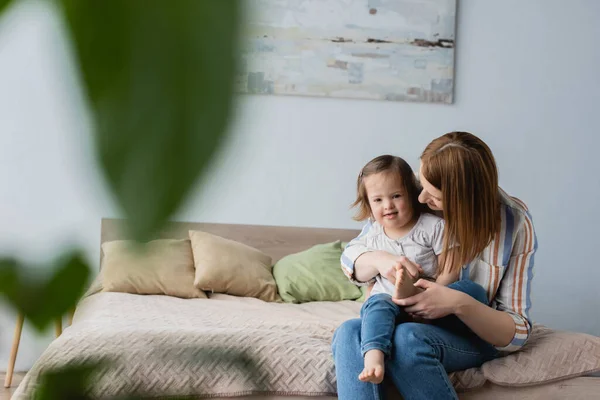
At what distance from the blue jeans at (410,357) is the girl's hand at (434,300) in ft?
0.14

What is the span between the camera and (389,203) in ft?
7.31

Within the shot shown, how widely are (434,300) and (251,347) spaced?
1723 millimetres

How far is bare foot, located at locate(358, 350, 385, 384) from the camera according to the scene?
1.70 metres

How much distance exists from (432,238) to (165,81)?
2.15 metres

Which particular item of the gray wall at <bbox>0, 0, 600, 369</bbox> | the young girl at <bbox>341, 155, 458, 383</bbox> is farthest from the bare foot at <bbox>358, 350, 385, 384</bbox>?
the gray wall at <bbox>0, 0, 600, 369</bbox>

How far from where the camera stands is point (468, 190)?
1.93 meters

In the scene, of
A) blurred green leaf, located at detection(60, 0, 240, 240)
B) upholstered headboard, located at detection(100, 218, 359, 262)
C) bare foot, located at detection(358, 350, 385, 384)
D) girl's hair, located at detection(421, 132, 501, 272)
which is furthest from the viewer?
upholstered headboard, located at detection(100, 218, 359, 262)

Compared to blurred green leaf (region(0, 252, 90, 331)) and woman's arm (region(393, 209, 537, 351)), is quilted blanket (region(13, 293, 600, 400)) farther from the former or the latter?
woman's arm (region(393, 209, 537, 351))

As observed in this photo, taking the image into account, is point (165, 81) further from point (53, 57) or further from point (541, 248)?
point (541, 248)

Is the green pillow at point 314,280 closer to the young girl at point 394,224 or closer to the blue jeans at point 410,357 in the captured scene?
the young girl at point 394,224

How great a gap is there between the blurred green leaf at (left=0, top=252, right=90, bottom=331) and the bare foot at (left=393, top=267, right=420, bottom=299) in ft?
5.60

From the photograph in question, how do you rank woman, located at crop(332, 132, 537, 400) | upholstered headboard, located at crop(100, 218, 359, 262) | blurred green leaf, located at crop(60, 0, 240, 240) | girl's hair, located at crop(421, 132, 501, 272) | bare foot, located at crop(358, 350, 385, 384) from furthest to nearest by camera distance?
upholstered headboard, located at crop(100, 218, 359, 262) < girl's hair, located at crop(421, 132, 501, 272) < woman, located at crop(332, 132, 537, 400) < bare foot, located at crop(358, 350, 385, 384) < blurred green leaf, located at crop(60, 0, 240, 240)

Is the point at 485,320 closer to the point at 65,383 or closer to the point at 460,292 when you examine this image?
the point at 460,292

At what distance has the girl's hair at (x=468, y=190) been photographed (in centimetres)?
193
